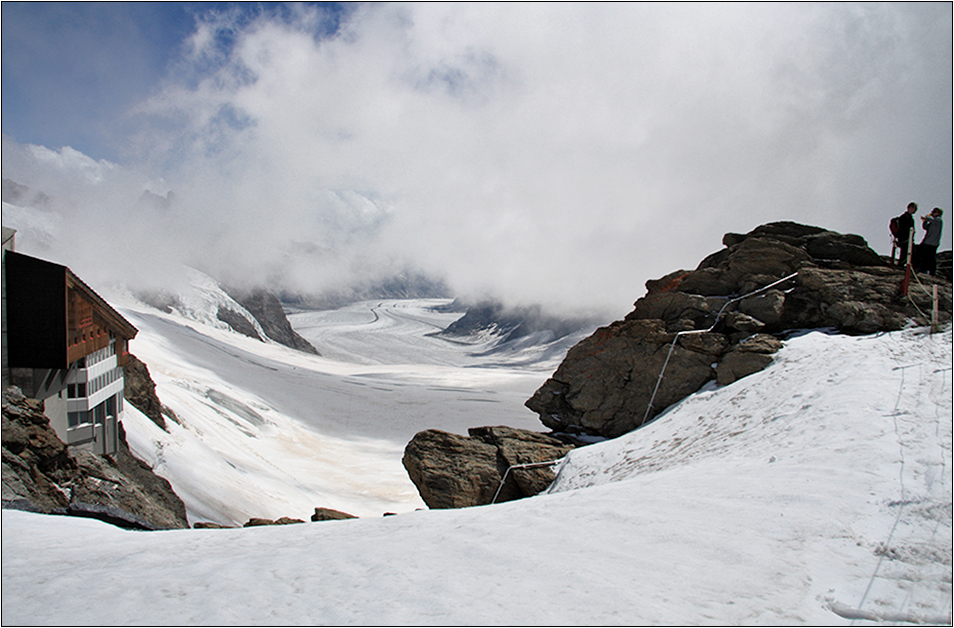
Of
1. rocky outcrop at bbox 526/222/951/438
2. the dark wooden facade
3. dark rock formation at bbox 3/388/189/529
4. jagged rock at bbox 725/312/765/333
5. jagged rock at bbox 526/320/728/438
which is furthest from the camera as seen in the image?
jagged rock at bbox 725/312/765/333

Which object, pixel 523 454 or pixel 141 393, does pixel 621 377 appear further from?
pixel 141 393

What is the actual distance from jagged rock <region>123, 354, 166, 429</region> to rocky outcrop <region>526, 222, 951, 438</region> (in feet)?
38.5

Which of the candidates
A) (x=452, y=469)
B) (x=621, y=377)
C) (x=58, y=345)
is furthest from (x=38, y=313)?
(x=621, y=377)

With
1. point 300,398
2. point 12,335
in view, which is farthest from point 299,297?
point 12,335

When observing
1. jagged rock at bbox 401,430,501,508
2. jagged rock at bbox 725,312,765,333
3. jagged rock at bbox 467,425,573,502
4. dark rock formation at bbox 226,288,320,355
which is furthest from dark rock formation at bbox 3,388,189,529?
dark rock formation at bbox 226,288,320,355

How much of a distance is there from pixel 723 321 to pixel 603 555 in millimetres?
8712

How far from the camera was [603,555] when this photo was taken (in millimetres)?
3764

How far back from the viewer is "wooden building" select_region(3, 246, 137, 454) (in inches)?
355

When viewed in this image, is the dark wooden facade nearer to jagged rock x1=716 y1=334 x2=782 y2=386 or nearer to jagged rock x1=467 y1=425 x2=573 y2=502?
jagged rock x1=467 y1=425 x2=573 y2=502

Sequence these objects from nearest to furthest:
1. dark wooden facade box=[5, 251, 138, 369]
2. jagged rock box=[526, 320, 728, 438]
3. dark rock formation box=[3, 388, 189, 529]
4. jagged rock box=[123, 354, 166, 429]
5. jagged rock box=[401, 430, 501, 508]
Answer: dark rock formation box=[3, 388, 189, 529]
dark wooden facade box=[5, 251, 138, 369]
jagged rock box=[401, 430, 501, 508]
jagged rock box=[526, 320, 728, 438]
jagged rock box=[123, 354, 166, 429]

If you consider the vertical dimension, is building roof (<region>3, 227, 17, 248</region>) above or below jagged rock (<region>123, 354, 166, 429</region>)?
above

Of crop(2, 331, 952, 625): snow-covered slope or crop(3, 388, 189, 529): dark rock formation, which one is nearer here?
crop(2, 331, 952, 625): snow-covered slope

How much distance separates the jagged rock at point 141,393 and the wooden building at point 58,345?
493 cm

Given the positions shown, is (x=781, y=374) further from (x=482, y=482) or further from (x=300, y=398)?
(x=300, y=398)
